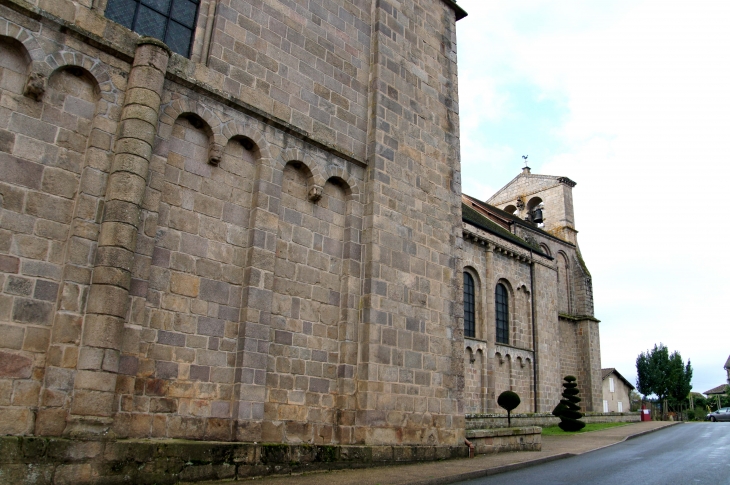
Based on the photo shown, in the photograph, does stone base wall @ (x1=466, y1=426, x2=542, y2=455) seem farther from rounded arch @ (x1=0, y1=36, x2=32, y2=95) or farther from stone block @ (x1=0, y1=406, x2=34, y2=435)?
rounded arch @ (x1=0, y1=36, x2=32, y2=95)

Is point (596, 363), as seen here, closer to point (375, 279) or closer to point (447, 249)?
point (447, 249)

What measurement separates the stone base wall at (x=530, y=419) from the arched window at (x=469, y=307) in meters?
4.42

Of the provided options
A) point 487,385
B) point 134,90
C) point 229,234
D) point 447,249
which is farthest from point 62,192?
point 487,385

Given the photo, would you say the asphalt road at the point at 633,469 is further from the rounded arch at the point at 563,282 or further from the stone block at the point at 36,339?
the rounded arch at the point at 563,282

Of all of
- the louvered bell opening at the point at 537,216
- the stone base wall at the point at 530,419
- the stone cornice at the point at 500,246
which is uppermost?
the louvered bell opening at the point at 537,216

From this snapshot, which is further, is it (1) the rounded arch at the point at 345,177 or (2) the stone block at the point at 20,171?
(1) the rounded arch at the point at 345,177

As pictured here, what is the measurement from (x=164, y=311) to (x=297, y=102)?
4.69m

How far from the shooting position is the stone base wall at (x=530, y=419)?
66.7 ft

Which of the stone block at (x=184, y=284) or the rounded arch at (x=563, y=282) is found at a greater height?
the rounded arch at (x=563, y=282)

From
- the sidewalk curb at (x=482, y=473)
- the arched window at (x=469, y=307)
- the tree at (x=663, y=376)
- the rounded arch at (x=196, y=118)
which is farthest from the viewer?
the tree at (x=663, y=376)

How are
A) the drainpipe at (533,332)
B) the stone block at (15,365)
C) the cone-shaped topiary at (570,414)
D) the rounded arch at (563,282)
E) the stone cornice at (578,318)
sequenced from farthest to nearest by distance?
the rounded arch at (563,282) < the stone cornice at (578,318) < the drainpipe at (533,332) < the cone-shaped topiary at (570,414) < the stone block at (15,365)

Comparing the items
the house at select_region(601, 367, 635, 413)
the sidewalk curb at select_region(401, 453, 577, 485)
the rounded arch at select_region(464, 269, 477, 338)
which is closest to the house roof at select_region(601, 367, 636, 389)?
the house at select_region(601, 367, 635, 413)

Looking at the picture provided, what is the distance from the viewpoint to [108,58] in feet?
24.9

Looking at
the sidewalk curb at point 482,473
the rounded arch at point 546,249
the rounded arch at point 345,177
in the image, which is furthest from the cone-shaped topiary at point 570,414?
the rounded arch at point 345,177
